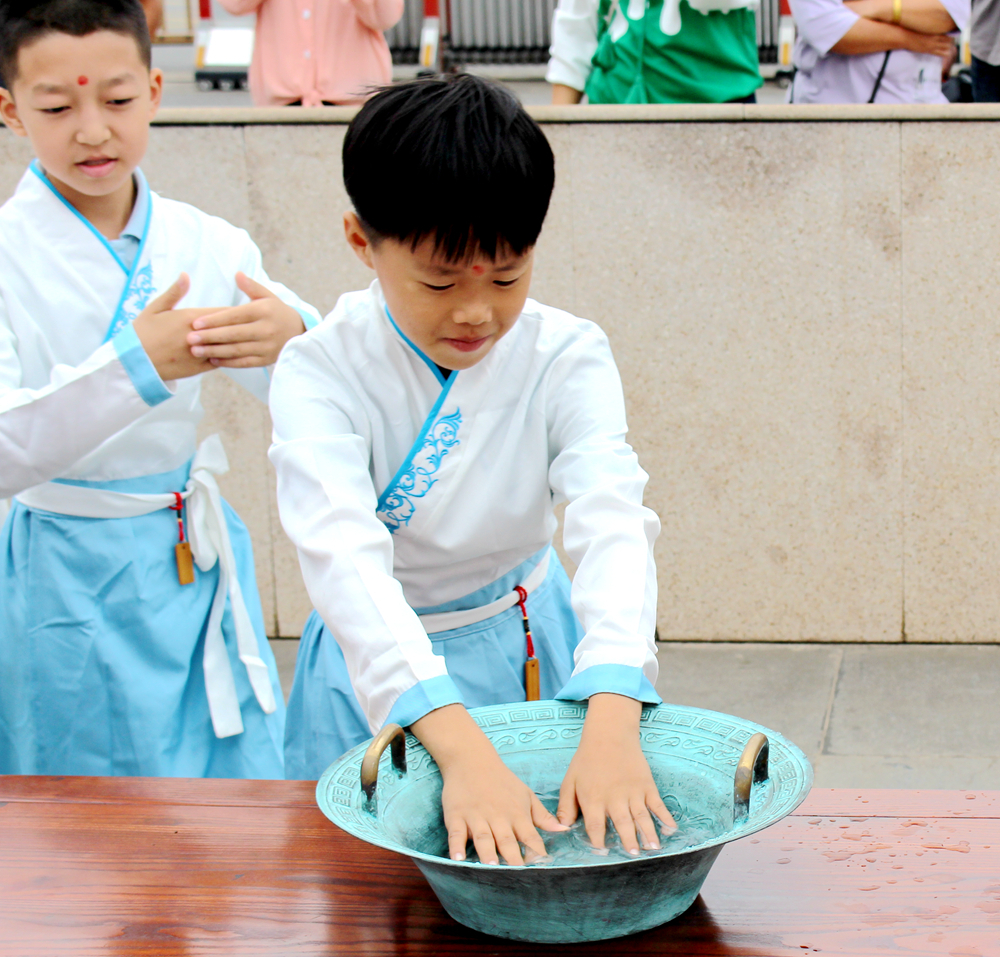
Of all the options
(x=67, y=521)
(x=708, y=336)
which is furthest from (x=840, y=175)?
(x=67, y=521)

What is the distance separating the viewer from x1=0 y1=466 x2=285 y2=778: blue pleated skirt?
1.85 metres

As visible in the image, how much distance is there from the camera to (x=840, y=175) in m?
3.11

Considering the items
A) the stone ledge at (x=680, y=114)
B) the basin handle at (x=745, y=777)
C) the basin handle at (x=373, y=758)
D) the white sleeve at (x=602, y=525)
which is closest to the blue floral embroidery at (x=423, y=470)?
the white sleeve at (x=602, y=525)

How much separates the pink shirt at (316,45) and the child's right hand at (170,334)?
2051 mm

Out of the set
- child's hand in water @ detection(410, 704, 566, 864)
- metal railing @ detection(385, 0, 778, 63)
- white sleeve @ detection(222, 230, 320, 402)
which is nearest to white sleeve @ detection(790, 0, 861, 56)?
white sleeve @ detection(222, 230, 320, 402)

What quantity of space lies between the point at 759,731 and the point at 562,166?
2449 millimetres

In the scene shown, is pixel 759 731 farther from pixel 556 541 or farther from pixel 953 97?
pixel 953 97

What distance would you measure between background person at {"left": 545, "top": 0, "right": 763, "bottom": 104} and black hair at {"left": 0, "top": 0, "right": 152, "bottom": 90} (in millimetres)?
1698

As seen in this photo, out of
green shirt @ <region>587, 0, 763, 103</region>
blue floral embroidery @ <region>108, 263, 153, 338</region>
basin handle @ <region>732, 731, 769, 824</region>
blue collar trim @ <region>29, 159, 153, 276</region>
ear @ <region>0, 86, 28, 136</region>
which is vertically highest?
green shirt @ <region>587, 0, 763, 103</region>

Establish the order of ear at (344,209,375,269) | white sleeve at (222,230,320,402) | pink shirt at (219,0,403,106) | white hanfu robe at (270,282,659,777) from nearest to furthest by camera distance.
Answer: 1. white hanfu robe at (270,282,659,777)
2. ear at (344,209,375,269)
3. white sleeve at (222,230,320,402)
4. pink shirt at (219,0,403,106)

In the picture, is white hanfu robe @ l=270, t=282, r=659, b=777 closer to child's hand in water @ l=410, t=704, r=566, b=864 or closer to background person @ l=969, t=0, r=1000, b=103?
child's hand in water @ l=410, t=704, r=566, b=864

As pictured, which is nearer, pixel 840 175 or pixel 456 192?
pixel 456 192

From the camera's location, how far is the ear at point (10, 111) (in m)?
1.81

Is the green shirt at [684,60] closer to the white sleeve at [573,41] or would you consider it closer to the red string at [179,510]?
the white sleeve at [573,41]
